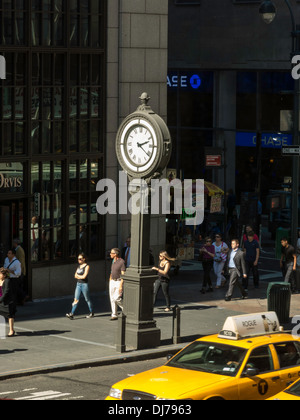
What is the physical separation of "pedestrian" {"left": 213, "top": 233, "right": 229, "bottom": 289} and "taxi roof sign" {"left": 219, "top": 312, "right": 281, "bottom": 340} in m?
13.0

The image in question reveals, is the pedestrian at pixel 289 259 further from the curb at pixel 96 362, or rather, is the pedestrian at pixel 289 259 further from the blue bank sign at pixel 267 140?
the blue bank sign at pixel 267 140

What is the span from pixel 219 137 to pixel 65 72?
15661mm

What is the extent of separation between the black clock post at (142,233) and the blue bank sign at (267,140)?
20230mm

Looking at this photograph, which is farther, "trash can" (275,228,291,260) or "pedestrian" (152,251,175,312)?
"trash can" (275,228,291,260)

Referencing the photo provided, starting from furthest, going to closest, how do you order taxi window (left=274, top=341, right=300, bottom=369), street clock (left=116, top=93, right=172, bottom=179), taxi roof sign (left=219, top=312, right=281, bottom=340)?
1. street clock (left=116, top=93, right=172, bottom=179)
2. taxi roof sign (left=219, top=312, right=281, bottom=340)
3. taxi window (left=274, top=341, right=300, bottom=369)

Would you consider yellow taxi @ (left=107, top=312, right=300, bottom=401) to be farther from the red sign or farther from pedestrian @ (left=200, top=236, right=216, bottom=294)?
the red sign

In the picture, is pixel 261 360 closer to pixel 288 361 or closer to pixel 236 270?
pixel 288 361

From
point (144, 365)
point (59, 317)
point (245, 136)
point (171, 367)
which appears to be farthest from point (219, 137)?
point (171, 367)

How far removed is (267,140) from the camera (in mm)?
41656

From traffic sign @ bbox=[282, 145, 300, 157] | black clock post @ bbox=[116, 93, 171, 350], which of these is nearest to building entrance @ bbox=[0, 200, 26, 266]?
black clock post @ bbox=[116, 93, 171, 350]

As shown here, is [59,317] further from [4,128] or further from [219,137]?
[219,137]

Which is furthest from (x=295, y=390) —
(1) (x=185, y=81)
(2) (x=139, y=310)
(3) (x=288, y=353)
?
(1) (x=185, y=81)

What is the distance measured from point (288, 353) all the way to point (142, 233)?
21.1 feet

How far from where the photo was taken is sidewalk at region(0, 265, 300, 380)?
67.0ft
